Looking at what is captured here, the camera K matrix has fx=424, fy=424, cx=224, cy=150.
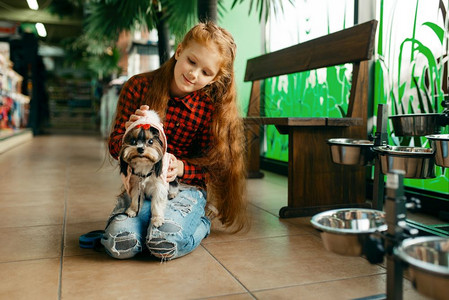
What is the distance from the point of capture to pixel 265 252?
1757 mm

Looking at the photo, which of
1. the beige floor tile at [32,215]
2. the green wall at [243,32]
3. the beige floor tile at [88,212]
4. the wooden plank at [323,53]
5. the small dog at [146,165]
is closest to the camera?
the small dog at [146,165]

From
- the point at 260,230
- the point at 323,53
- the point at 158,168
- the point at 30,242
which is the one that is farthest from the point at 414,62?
the point at 30,242

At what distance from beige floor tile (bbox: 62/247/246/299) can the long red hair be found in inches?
14.1

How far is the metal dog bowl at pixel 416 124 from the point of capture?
1736 mm

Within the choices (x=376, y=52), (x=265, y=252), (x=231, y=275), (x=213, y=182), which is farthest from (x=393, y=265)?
(x=376, y=52)

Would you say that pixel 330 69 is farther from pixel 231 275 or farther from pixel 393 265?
pixel 393 265

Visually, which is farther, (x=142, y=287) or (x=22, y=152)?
(x=22, y=152)

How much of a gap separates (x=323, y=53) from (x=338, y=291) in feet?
6.39

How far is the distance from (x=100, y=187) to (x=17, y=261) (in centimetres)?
160

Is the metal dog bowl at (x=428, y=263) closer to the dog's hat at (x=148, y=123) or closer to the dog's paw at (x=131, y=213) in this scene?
the dog's hat at (x=148, y=123)

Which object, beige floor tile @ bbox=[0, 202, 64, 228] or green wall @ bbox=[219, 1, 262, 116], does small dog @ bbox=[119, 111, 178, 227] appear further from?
green wall @ bbox=[219, 1, 262, 116]

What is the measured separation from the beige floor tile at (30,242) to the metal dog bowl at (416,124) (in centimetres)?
153

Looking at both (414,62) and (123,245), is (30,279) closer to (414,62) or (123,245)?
(123,245)

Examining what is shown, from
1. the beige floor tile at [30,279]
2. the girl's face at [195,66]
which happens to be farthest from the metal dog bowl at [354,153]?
the beige floor tile at [30,279]
